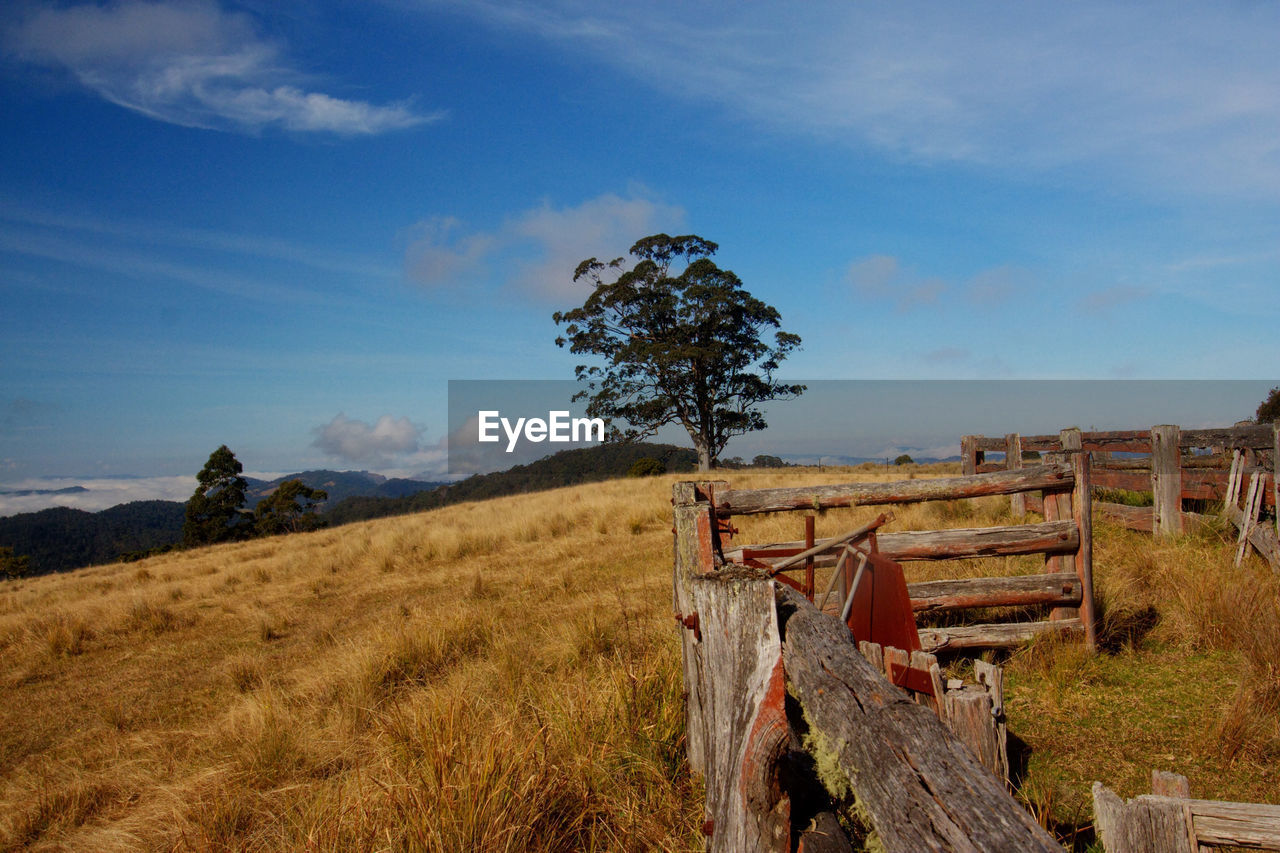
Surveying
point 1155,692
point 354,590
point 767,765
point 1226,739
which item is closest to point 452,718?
point 767,765

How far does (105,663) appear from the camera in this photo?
29.8 feet

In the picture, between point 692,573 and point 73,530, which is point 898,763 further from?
point 73,530

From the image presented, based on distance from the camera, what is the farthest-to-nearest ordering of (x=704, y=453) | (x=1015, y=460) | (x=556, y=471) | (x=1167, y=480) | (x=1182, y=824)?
(x=556, y=471) → (x=704, y=453) → (x=1015, y=460) → (x=1167, y=480) → (x=1182, y=824)

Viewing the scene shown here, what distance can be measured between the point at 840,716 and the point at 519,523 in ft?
47.8

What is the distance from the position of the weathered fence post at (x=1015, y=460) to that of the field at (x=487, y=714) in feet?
2.47

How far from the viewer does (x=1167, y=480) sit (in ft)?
26.6

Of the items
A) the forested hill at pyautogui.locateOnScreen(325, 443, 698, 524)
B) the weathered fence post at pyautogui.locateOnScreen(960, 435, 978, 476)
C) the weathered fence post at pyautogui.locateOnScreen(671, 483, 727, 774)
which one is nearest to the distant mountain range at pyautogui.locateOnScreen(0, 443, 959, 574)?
the forested hill at pyautogui.locateOnScreen(325, 443, 698, 524)

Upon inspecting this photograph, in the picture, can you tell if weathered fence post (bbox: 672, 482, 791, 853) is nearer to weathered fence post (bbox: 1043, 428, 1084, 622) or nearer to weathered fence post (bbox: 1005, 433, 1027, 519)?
weathered fence post (bbox: 1043, 428, 1084, 622)

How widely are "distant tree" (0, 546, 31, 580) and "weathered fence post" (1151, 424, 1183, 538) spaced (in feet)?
190

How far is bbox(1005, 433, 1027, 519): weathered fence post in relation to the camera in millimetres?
10688

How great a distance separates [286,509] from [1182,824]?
4573 cm

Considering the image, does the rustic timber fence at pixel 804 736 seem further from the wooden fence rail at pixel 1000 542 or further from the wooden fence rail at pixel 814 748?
the wooden fence rail at pixel 1000 542

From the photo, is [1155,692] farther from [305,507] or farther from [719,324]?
[305,507]

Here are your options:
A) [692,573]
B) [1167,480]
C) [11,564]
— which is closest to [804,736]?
[692,573]
